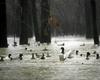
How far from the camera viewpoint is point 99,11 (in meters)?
61.7

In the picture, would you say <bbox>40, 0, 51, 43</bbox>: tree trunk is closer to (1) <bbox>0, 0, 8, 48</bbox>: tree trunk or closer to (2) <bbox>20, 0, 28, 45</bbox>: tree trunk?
(2) <bbox>20, 0, 28, 45</bbox>: tree trunk

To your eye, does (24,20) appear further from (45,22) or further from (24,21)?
(45,22)

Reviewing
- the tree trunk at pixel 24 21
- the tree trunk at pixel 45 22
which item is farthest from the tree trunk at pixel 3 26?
the tree trunk at pixel 45 22

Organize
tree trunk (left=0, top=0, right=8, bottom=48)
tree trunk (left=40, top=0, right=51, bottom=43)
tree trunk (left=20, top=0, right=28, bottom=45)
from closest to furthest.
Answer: tree trunk (left=0, top=0, right=8, bottom=48) < tree trunk (left=20, top=0, right=28, bottom=45) < tree trunk (left=40, top=0, right=51, bottom=43)

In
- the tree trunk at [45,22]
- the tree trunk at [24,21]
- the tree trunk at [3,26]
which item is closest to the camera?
the tree trunk at [3,26]

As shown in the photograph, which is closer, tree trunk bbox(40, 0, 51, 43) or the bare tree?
the bare tree

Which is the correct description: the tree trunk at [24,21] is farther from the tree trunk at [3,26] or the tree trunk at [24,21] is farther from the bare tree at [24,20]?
the tree trunk at [3,26]

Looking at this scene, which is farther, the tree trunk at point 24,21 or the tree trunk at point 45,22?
the tree trunk at point 45,22

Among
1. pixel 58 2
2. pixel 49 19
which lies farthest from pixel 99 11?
pixel 49 19

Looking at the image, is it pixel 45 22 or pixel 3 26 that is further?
pixel 45 22

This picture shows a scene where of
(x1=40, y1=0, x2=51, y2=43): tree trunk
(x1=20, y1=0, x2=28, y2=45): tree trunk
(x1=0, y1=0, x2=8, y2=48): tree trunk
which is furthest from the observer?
(x1=40, y1=0, x2=51, y2=43): tree trunk

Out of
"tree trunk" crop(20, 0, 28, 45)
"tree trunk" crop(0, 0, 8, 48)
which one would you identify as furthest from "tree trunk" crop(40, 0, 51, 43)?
"tree trunk" crop(0, 0, 8, 48)

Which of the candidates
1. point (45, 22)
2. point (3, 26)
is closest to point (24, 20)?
point (45, 22)

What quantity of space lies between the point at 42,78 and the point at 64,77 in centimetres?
43
